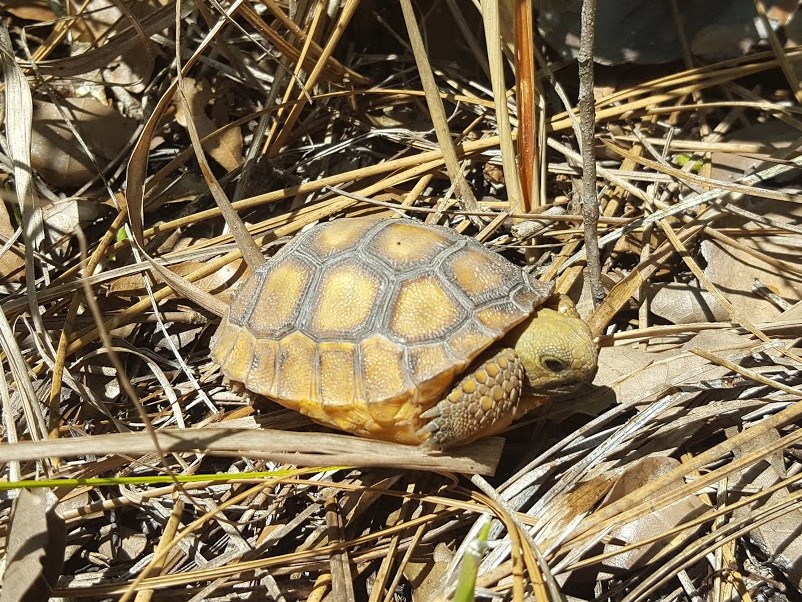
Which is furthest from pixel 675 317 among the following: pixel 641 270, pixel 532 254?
pixel 532 254

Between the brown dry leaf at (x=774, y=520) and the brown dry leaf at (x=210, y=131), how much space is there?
283 centimetres

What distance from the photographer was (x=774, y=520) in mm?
2320

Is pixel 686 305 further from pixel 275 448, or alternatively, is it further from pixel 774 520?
pixel 275 448

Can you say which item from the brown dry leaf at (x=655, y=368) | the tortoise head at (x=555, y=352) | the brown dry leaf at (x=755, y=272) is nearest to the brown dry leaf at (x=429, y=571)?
the tortoise head at (x=555, y=352)

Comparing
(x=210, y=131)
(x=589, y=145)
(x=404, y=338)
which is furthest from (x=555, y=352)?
(x=210, y=131)

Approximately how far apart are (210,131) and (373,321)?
1.88 metres

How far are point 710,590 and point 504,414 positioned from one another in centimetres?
90

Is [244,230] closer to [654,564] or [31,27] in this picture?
[31,27]

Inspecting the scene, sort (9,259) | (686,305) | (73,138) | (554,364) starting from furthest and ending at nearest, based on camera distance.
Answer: (73,138) → (9,259) → (686,305) → (554,364)

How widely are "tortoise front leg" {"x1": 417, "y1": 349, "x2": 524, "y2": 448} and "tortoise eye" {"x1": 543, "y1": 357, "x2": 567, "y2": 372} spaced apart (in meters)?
0.13

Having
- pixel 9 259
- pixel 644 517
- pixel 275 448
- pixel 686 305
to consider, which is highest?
pixel 9 259

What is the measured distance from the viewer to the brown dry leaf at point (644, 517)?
2324 millimetres

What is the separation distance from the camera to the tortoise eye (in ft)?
8.21

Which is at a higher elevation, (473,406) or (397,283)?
(397,283)
